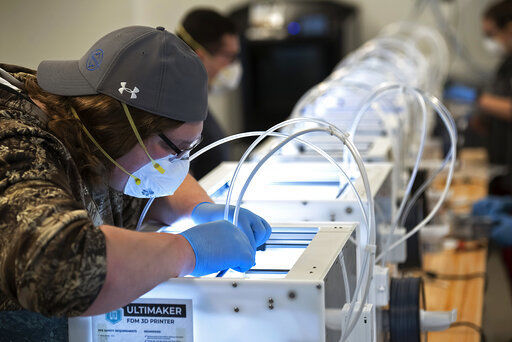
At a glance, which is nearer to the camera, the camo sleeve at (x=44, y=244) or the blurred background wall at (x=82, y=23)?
the camo sleeve at (x=44, y=244)

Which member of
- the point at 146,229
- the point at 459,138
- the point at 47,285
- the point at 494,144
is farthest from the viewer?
the point at 494,144

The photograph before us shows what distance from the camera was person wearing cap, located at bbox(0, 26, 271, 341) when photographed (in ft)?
3.06

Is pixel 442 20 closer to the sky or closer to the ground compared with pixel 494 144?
closer to the sky

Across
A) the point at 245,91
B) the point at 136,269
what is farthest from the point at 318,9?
the point at 136,269

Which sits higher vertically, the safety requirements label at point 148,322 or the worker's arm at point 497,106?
the safety requirements label at point 148,322

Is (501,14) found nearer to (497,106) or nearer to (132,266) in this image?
(497,106)

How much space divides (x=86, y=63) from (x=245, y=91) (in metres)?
4.99

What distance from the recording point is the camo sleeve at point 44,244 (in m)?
0.92

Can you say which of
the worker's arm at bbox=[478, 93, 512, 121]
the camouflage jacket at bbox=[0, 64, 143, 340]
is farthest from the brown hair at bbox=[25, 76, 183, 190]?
the worker's arm at bbox=[478, 93, 512, 121]

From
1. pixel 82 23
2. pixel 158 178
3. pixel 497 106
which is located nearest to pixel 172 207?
pixel 158 178

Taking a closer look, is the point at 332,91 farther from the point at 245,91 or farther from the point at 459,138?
the point at 245,91

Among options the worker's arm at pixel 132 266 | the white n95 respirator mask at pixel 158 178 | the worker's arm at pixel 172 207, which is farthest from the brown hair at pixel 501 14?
the worker's arm at pixel 132 266

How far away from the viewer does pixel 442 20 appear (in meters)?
5.50

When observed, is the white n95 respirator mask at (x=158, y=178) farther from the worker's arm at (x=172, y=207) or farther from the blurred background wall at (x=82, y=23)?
the blurred background wall at (x=82, y=23)
